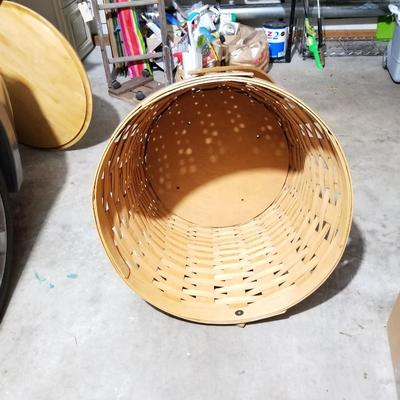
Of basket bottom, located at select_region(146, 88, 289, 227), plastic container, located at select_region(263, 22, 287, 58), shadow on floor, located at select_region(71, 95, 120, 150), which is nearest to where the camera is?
basket bottom, located at select_region(146, 88, 289, 227)

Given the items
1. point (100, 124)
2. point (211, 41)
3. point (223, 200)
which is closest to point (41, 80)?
point (100, 124)

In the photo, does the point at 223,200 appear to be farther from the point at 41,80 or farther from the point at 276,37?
the point at 276,37

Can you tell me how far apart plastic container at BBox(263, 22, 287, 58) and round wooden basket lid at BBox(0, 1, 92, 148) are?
1579 mm

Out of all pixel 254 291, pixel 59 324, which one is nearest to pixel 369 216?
pixel 254 291

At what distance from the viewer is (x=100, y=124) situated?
7.41ft

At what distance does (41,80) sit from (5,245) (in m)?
0.89

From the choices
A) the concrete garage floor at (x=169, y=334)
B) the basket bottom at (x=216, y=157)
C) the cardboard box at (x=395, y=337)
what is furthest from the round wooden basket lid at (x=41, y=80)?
the cardboard box at (x=395, y=337)

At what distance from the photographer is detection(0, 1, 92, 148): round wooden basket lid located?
5.67 ft

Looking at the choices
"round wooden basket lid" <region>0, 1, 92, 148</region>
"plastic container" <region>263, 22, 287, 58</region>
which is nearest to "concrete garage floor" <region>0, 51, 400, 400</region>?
"round wooden basket lid" <region>0, 1, 92, 148</region>

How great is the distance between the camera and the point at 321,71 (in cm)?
280

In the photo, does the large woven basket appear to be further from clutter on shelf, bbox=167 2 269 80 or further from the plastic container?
the plastic container

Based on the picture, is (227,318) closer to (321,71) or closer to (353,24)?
(321,71)

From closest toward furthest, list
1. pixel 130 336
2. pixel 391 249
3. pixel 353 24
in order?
pixel 130 336
pixel 391 249
pixel 353 24

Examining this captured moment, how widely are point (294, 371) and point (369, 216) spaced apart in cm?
71
